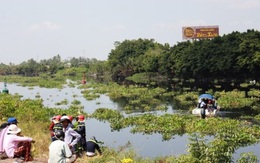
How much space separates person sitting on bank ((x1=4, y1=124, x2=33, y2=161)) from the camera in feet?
35.5

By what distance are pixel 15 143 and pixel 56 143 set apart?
252cm

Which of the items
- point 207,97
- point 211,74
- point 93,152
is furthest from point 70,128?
point 211,74

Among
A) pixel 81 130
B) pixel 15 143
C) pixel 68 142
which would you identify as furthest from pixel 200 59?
pixel 15 143

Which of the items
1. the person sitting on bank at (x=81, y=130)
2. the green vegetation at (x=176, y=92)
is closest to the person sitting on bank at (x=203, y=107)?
the green vegetation at (x=176, y=92)

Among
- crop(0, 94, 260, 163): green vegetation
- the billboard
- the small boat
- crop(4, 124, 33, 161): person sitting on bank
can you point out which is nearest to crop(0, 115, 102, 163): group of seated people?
crop(4, 124, 33, 161): person sitting on bank

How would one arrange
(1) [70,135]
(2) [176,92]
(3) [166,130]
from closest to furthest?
(1) [70,135] → (3) [166,130] → (2) [176,92]

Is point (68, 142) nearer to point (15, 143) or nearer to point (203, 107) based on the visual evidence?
point (15, 143)

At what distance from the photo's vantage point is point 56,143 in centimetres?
909

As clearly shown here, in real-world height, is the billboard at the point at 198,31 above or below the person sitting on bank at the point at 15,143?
above

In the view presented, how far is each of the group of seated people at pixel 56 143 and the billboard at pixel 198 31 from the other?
90.3 meters

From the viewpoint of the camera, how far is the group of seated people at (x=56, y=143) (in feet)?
29.8

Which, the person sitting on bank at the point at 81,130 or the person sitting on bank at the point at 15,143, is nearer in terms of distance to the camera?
the person sitting on bank at the point at 15,143

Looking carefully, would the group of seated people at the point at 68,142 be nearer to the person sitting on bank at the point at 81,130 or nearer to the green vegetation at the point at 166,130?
the person sitting on bank at the point at 81,130

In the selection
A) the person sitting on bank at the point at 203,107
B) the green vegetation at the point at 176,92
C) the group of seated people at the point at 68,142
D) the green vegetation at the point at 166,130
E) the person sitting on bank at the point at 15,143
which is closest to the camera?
the group of seated people at the point at 68,142
